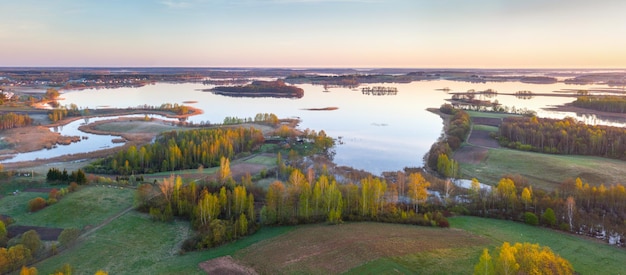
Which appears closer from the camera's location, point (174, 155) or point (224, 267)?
point (224, 267)

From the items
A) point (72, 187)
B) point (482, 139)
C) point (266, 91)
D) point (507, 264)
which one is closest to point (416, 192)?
point (507, 264)

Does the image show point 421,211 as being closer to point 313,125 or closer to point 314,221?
point 314,221

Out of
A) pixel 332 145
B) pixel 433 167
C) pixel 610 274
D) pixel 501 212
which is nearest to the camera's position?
pixel 610 274

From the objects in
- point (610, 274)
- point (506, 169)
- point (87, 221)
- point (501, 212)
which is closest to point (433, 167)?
point (506, 169)

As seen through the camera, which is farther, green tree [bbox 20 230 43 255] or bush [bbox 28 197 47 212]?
bush [bbox 28 197 47 212]

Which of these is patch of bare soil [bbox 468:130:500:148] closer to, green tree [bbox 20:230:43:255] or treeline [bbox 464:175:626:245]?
treeline [bbox 464:175:626:245]

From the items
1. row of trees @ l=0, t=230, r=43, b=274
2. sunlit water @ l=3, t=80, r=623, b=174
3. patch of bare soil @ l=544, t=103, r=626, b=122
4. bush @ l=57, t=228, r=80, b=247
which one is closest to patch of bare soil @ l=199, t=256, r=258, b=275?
bush @ l=57, t=228, r=80, b=247

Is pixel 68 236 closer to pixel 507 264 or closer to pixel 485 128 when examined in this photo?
pixel 507 264
